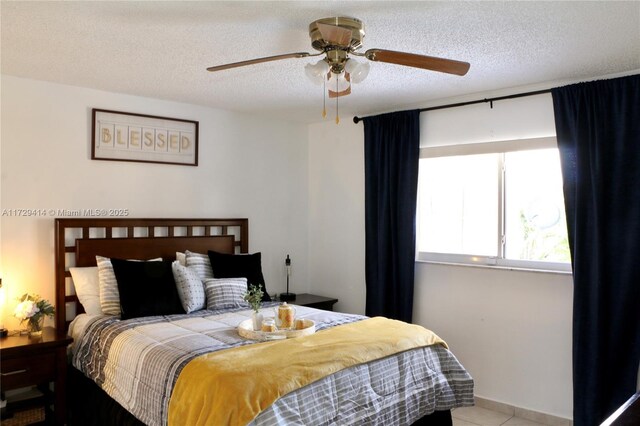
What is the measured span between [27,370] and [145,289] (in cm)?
81

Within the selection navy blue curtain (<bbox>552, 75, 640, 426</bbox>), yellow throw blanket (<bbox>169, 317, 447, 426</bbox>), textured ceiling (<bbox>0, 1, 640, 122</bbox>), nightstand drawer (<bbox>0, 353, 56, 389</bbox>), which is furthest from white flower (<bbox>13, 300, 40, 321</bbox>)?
navy blue curtain (<bbox>552, 75, 640, 426</bbox>)

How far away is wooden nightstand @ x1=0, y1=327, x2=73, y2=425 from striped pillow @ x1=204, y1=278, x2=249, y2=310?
3.14ft

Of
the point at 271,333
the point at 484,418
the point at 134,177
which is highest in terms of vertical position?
the point at 134,177

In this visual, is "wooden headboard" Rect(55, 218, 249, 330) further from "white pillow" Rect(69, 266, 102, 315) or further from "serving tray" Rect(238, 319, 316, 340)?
"serving tray" Rect(238, 319, 316, 340)

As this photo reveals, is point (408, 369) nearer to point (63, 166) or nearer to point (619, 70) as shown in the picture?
point (619, 70)

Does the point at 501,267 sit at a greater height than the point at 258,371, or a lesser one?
greater

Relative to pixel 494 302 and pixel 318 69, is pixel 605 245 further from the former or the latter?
pixel 318 69

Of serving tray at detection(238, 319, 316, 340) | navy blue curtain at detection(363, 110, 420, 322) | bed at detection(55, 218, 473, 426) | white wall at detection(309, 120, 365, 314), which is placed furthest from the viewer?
white wall at detection(309, 120, 365, 314)

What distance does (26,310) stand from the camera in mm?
3074

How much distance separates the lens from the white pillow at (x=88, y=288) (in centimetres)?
341

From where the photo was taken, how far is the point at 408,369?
2.72m

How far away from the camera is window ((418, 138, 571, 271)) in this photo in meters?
3.55

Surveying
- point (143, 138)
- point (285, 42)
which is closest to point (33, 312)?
point (143, 138)

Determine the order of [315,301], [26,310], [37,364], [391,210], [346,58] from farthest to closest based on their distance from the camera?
1. [315,301]
2. [391,210]
3. [26,310]
4. [37,364]
5. [346,58]
